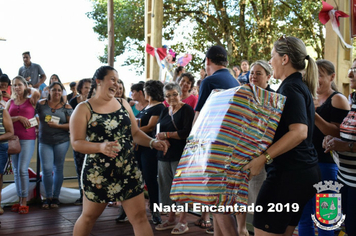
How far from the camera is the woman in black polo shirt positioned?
1.79 metres

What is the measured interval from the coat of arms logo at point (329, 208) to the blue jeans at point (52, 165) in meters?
4.03

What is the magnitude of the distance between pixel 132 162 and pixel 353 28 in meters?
3.64

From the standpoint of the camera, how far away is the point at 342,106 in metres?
2.79

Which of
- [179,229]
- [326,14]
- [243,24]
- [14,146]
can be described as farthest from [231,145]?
[243,24]

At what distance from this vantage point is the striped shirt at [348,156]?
2507 mm

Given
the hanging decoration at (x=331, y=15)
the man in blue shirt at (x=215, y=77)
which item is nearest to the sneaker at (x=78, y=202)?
the man in blue shirt at (x=215, y=77)

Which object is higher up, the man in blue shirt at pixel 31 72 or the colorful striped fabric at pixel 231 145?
the man in blue shirt at pixel 31 72

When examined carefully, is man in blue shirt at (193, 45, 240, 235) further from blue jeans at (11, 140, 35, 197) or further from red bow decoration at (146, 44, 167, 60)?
red bow decoration at (146, 44, 167, 60)

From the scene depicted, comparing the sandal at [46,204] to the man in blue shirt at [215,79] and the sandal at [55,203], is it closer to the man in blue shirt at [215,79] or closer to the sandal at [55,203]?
the sandal at [55,203]

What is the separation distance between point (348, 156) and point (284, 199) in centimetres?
100

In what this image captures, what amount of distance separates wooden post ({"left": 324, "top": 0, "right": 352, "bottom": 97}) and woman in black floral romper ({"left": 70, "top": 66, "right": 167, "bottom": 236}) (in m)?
3.49

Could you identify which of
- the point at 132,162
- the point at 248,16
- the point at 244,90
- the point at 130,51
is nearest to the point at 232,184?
the point at 244,90

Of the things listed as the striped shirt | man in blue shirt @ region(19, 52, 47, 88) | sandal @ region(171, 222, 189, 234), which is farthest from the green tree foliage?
the striped shirt

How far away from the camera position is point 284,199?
1.86m
